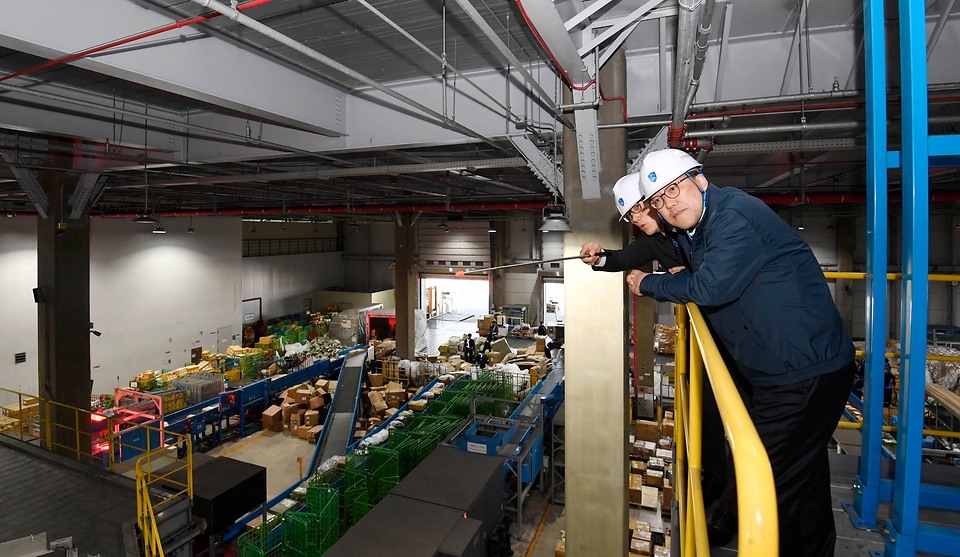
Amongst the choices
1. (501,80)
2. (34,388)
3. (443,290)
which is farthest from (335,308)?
(501,80)

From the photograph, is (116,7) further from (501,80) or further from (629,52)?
(629,52)

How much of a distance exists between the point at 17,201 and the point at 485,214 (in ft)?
61.4

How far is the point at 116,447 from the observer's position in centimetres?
1172

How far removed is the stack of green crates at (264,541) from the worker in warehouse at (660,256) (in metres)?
6.33

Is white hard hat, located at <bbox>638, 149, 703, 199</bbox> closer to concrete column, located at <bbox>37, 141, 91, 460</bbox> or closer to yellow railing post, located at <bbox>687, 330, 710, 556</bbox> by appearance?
yellow railing post, located at <bbox>687, 330, 710, 556</bbox>

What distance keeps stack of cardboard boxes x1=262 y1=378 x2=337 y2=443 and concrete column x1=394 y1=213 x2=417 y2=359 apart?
12.3ft

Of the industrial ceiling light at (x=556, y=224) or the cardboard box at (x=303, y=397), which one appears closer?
the industrial ceiling light at (x=556, y=224)

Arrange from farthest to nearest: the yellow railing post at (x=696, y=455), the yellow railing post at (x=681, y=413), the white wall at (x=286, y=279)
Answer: the white wall at (x=286, y=279), the yellow railing post at (x=681, y=413), the yellow railing post at (x=696, y=455)

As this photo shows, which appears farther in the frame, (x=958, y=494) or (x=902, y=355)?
(x=958, y=494)

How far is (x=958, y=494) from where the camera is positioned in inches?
107

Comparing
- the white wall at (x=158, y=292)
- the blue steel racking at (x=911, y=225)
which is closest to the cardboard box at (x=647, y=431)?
the blue steel racking at (x=911, y=225)

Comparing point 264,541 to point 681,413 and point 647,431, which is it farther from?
point 647,431

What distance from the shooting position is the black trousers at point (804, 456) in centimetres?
195

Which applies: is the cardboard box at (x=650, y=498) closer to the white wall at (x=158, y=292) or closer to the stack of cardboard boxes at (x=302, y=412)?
the stack of cardboard boxes at (x=302, y=412)
